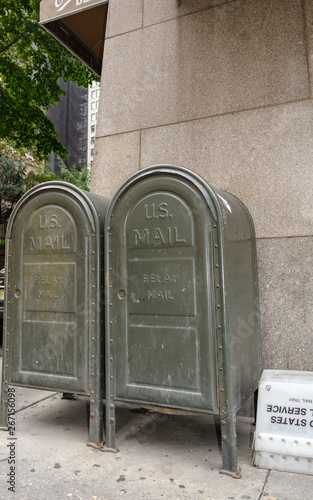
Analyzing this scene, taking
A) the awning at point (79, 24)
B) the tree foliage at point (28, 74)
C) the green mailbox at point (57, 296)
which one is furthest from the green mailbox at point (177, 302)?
the tree foliage at point (28, 74)

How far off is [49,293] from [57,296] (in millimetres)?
92

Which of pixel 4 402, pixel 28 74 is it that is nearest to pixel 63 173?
pixel 28 74

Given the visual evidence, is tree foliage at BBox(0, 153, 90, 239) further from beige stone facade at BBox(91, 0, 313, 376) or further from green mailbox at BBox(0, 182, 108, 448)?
green mailbox at BBox(0, 182, 108, 448)

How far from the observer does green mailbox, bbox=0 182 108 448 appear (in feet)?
10.5

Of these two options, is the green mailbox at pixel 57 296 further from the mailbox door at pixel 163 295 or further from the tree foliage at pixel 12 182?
the tree foliage at pixel 12 182

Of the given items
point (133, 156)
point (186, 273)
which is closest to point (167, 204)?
point (186, 273)

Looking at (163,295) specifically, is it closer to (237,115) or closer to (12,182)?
(237,115)

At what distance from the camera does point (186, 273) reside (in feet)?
9.52

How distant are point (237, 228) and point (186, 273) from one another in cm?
69

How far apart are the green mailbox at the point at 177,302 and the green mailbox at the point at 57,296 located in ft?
0.43

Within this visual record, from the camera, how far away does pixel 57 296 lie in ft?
11.0

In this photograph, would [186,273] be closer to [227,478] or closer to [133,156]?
[227,478]

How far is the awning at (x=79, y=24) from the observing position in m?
5.43

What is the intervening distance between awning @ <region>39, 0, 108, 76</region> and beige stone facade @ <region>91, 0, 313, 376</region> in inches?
27.8
